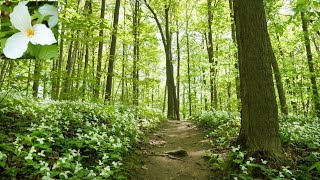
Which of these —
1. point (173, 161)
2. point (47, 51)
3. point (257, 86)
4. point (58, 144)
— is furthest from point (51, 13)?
point (173, 161)

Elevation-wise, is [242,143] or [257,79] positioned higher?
[257,79]

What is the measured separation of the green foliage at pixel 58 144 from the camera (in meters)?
3.52

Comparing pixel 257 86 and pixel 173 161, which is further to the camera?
pixel 173 161

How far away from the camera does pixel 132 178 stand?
492 cm

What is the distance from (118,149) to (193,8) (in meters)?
19.5

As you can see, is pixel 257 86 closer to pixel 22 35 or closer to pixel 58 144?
pixel 58 144

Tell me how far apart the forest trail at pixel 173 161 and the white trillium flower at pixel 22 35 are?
4.31 metres

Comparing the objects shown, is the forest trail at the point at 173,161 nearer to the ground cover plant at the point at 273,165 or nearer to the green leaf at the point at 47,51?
the ground cover plant at the point at 273,165

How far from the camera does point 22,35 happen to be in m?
1.14

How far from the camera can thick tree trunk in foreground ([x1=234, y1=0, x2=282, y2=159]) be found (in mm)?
5086

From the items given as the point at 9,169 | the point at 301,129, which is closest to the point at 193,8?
the point at 301,129

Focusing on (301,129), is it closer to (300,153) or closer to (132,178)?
(300,153)

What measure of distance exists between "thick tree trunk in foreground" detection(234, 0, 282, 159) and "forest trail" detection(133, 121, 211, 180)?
1.14 metres

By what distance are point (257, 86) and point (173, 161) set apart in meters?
2.54
